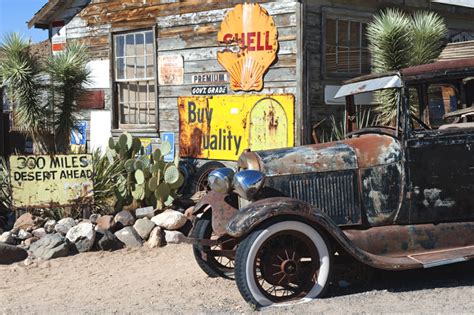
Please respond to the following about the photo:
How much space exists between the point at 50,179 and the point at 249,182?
161 inches

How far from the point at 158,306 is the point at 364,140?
2.33 metres

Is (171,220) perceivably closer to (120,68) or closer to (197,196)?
(197,196)

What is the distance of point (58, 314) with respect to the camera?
4984 millimetres

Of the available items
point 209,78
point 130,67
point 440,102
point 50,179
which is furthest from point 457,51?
point 50,179

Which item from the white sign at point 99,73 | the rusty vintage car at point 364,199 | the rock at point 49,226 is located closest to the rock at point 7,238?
the rock at point 49,226

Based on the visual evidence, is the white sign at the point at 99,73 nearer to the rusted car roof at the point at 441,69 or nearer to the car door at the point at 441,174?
the rusted car roof at the point at 441,69

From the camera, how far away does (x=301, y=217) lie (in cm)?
492

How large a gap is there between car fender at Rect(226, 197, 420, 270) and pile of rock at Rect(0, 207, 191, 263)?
228 cm

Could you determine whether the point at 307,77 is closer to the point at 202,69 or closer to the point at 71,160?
the point at 202,69

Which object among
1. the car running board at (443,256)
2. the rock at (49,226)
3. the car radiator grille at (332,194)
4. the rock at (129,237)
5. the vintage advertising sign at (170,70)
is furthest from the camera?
the vintage advertising sign at (170,70)

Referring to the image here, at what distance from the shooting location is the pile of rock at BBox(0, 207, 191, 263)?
711 centimetres

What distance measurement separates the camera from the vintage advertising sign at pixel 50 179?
315 inches

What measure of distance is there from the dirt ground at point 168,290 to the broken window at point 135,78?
4618 mm

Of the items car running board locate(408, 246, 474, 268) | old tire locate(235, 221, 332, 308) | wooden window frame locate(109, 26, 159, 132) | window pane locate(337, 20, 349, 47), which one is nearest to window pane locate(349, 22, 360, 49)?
window pane locate(337, 20, 349, 47)
